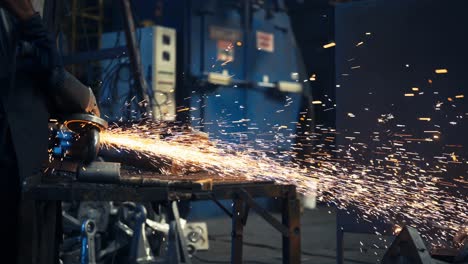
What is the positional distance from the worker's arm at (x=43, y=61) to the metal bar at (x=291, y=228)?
1.29 m

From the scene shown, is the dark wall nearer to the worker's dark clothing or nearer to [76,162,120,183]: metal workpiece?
[76,162,120,183]: metal workpiece

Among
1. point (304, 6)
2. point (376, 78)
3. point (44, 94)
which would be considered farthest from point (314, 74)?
point (44, 94)

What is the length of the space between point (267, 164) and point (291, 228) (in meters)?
2.85

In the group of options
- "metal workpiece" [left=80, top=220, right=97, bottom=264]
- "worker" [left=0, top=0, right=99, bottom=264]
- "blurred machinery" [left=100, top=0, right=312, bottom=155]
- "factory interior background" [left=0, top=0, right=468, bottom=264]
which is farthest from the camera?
"blurred machinery" [left=100, top=0, right=312, bottom=155]

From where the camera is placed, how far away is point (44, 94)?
2785 mm

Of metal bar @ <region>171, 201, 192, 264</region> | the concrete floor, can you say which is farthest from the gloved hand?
the concrete floor

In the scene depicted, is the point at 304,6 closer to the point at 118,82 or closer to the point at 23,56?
the point at 118,82

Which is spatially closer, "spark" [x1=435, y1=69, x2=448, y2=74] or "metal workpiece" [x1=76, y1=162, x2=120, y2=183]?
"metal workpiece" [x1=76, y1=162, x2=120, y2=183]

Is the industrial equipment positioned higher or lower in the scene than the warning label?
lower

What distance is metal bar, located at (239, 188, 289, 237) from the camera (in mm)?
3123

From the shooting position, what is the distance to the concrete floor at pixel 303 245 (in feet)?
21.2

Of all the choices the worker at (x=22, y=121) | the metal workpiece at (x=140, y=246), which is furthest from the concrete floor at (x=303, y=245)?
the worker at (x=22, y=121)

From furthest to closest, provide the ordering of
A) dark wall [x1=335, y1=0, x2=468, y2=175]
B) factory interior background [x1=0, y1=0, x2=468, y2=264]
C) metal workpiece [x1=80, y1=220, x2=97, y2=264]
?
1. metal workpiece [x1=80, y1=220, x2=97, y2=264]
2. dark wall [x1=335, y1=0, x2=468, y2=175]
3. factory interior background [x1=0, y1=0, x2=468, y2=264]

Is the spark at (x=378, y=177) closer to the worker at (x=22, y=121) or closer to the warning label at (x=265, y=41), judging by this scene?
the worker at (x=22, y=121)
